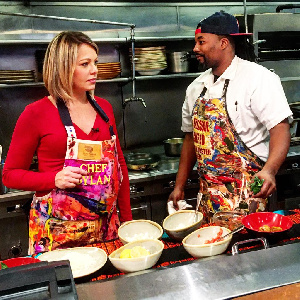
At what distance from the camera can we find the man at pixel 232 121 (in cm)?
224

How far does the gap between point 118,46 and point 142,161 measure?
131 centimetres

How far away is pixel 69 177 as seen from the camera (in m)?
1.77

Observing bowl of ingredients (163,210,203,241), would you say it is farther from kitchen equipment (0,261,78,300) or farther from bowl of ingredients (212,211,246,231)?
kitchen equipment (0,261,78,300)

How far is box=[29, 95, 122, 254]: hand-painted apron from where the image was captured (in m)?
1.90

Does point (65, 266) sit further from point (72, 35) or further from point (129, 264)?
point (72, 35)

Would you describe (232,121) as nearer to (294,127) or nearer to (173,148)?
(173,148)

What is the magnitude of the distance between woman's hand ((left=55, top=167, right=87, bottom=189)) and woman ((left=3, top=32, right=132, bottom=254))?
2 cm

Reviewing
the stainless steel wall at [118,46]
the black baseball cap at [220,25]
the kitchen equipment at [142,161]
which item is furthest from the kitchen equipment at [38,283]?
the stainless steel wall at [118,46]

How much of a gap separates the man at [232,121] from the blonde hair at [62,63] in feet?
3.07

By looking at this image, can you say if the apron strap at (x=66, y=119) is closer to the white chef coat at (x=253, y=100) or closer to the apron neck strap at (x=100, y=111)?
the apron neck strap at (x=100, y=111)

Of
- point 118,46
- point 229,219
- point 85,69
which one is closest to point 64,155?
point 85,69

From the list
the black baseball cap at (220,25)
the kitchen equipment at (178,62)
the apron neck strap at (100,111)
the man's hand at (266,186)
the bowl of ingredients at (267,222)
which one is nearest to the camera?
the bowl of ingredients at (267,222)

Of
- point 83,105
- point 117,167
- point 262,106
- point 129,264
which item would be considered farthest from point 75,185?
point 262,106

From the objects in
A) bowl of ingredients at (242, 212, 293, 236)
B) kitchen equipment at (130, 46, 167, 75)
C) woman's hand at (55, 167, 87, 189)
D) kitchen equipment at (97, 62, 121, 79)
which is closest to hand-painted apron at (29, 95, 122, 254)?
woman's hand at (55, 167, 87, 189)
